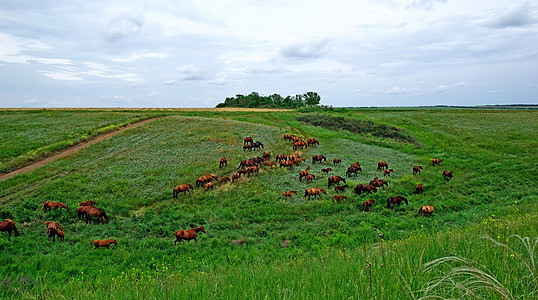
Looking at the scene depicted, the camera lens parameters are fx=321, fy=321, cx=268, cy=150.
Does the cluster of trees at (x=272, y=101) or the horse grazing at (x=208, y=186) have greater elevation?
the cluster of trees at (x=272, y=101)

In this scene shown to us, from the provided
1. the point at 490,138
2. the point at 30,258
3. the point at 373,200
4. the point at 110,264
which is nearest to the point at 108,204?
the point at 30,258

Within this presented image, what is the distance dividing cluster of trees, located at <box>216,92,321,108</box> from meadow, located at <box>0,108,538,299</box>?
87.7 metres

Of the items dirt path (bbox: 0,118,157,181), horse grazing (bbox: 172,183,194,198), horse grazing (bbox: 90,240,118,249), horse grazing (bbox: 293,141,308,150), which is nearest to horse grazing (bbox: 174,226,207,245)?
horse grazing (bbox: 90,240,118,249)

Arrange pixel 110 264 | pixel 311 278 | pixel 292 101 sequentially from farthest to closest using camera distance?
pixel 292 101
pixel 110 264
pixel 311 278

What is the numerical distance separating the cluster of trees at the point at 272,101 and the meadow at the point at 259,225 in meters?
87.7

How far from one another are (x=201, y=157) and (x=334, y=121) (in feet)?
106

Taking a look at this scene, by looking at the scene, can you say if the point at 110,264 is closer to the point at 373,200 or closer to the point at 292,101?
the point at 373,200

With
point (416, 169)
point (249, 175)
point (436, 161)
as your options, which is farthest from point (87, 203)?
point (436, 161)

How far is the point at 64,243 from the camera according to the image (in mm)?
13594

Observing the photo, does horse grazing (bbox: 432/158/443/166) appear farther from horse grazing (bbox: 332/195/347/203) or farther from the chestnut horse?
horse grazing (bbox: 332/195/347/203)

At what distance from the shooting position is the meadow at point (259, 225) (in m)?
4.11

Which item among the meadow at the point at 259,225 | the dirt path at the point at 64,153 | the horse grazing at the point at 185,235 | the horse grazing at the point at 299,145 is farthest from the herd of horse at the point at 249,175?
the dirt path at the point at 64,153

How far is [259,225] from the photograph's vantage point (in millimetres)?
15641

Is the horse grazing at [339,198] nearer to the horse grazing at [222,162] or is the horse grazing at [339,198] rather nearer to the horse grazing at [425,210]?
the horse grazing at [425,210]
